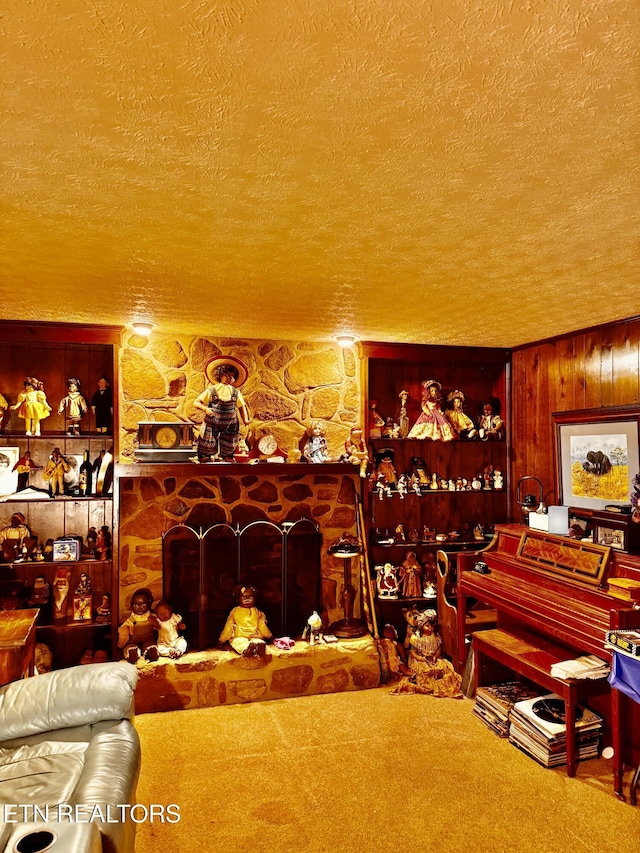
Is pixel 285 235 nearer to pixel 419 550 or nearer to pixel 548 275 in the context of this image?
pixel 548 275

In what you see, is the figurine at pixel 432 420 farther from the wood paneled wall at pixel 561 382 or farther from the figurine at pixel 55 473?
the figurine at pixel 55 473

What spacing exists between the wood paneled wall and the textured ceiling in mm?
1056

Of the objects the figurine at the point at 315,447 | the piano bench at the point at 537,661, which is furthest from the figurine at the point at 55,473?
Answer: the piano bench at the point at 537,661

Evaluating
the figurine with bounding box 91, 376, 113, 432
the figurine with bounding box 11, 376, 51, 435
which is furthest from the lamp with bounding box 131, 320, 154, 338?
the figurine with bounding box 11, 376, 51, 435

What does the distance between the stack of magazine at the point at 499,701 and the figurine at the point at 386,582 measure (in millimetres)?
1054

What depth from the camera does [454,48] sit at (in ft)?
3.45

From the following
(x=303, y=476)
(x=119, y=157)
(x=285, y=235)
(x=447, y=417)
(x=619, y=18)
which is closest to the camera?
(x=619, y=18)

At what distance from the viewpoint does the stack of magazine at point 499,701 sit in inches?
132

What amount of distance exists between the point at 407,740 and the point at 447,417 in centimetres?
252

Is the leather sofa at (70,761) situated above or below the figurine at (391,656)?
above

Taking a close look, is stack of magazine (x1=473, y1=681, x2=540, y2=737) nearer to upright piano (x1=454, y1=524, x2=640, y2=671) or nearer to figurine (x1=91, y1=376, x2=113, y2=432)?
upright piano (x1=454, y1=524, x2=640, y2=671)

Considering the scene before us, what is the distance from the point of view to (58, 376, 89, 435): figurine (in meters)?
4.00

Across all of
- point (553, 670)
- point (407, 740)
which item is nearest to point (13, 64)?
point (553, 670)

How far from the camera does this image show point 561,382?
417 centimetres
